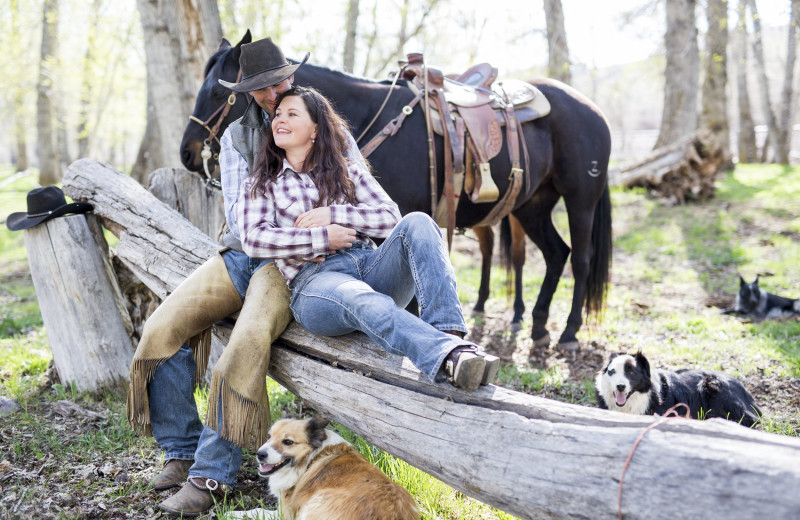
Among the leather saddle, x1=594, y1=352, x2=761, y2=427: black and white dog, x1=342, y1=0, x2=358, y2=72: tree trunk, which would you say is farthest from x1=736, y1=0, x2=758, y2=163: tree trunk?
x1=594, y1=352, x2=761, y2=427: black and white dog

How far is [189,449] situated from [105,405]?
140 centimetres

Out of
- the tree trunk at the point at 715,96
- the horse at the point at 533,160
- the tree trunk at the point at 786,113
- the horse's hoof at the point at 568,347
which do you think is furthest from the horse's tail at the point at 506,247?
the tree trunk at the point at 786,113

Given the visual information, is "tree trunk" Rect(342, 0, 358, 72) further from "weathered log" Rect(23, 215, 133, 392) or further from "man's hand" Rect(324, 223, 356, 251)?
"man's hand" Rect(324, 223, 356, 251)

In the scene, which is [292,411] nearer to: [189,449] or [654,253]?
[189,449]

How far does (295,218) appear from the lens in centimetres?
312

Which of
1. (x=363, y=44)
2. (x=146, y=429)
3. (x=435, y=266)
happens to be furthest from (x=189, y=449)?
(x=363, y=44)

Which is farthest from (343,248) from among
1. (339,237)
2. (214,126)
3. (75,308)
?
(75,308)

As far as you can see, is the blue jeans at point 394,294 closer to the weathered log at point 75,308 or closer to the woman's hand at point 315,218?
the woman's hand at point 315,218

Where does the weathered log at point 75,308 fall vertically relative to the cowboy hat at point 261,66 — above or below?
A: below

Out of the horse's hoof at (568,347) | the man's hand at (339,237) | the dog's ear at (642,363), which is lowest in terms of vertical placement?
the horse's hoof at (568,347)

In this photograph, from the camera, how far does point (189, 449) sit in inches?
127

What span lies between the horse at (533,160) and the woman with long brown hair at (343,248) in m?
1.13

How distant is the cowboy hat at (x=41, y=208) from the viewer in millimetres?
4301

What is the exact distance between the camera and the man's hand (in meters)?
2.92
